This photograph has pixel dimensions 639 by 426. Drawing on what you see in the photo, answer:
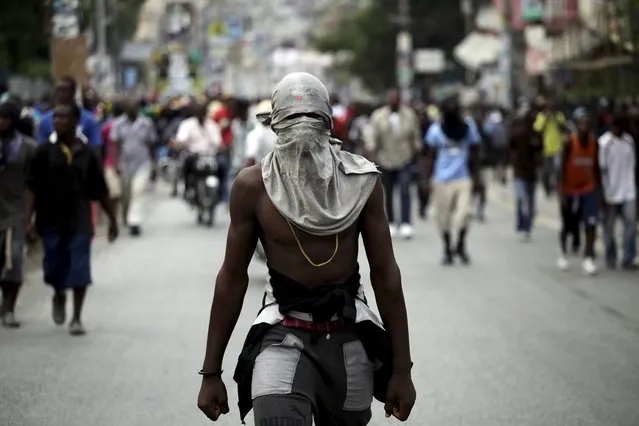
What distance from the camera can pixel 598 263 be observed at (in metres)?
19.0

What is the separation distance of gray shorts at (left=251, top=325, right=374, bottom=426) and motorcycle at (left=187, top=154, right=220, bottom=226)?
18.6m

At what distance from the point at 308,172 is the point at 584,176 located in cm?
1208

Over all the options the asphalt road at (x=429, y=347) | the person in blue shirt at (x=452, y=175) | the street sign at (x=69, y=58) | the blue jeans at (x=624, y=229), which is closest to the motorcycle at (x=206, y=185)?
the street sign at (x=69, y=58)

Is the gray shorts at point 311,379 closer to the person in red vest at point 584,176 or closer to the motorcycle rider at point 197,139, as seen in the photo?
the person in red vest at point 584,176

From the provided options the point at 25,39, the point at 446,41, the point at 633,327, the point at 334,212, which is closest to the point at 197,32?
the point at 446,41

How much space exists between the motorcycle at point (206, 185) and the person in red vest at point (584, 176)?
7.83 m

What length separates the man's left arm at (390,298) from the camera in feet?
18.7

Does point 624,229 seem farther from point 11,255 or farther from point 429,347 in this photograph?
point 11,255

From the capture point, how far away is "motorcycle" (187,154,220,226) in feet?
80.3

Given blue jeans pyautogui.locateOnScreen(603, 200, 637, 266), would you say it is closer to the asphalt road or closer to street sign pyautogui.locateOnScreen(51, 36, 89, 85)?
the asphalt road

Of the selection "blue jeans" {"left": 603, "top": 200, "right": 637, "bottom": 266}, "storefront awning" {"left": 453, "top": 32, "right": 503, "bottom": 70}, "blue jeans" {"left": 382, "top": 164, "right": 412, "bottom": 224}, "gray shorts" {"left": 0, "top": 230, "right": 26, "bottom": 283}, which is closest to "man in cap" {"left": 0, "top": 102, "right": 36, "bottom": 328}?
"gray shorts" {"left": 0, "top": 230, "right": 26, "bottom": 283}

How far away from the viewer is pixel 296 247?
570 cm

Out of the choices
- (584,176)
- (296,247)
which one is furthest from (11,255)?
(296,247)

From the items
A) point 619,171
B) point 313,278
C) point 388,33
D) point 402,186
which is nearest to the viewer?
point 313,278
